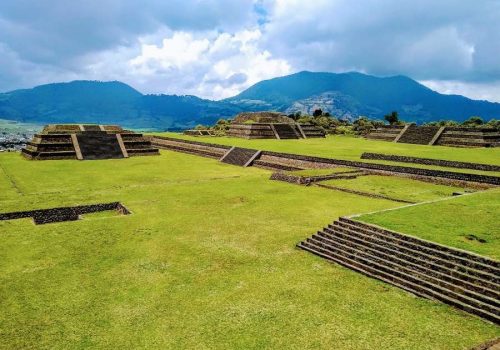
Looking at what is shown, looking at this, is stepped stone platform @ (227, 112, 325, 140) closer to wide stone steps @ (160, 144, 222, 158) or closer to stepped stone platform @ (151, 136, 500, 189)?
wide stone steps @ (160, 144, 222, 158)

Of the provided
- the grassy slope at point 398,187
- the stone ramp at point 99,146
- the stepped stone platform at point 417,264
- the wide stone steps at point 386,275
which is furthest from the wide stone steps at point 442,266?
the stone ramp at point 99,146

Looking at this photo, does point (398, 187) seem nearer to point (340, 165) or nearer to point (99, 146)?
point (340, 165)

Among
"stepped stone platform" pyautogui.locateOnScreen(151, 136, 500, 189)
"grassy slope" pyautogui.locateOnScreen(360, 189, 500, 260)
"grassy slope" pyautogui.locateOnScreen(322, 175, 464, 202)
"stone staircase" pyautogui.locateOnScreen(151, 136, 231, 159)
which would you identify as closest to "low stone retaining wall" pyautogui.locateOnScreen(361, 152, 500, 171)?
"stepped stone platform" pyautogui.locateOnScreen(151, 136, 500, 189)

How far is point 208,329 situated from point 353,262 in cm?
494

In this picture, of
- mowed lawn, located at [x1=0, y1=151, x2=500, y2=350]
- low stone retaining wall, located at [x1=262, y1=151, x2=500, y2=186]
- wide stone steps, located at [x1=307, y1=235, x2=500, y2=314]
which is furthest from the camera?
low stone retaining wall, located at [x1=262, y1=151, x2=500, y2=186]

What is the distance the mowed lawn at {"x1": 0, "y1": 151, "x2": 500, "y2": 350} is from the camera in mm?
7508

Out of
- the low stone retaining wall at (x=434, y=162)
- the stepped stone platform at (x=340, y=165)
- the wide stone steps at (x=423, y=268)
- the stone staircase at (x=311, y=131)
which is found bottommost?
the wide stone steps at (x=423, y=268)

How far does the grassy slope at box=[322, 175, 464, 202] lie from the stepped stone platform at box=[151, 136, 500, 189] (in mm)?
528

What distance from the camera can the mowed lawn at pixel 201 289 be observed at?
751cm

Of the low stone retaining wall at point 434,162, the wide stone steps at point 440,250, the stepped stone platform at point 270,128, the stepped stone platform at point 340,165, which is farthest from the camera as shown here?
the stepped stone platform at point 270,128

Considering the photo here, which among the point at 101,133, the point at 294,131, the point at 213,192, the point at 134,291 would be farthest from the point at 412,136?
the point at 134,291

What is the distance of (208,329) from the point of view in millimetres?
7762

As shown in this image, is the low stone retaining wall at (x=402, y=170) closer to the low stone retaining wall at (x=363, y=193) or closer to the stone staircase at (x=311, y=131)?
the low stone retaining wall at (x=363, y=193)

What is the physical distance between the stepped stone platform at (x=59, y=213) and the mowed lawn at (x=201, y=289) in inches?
34.3
